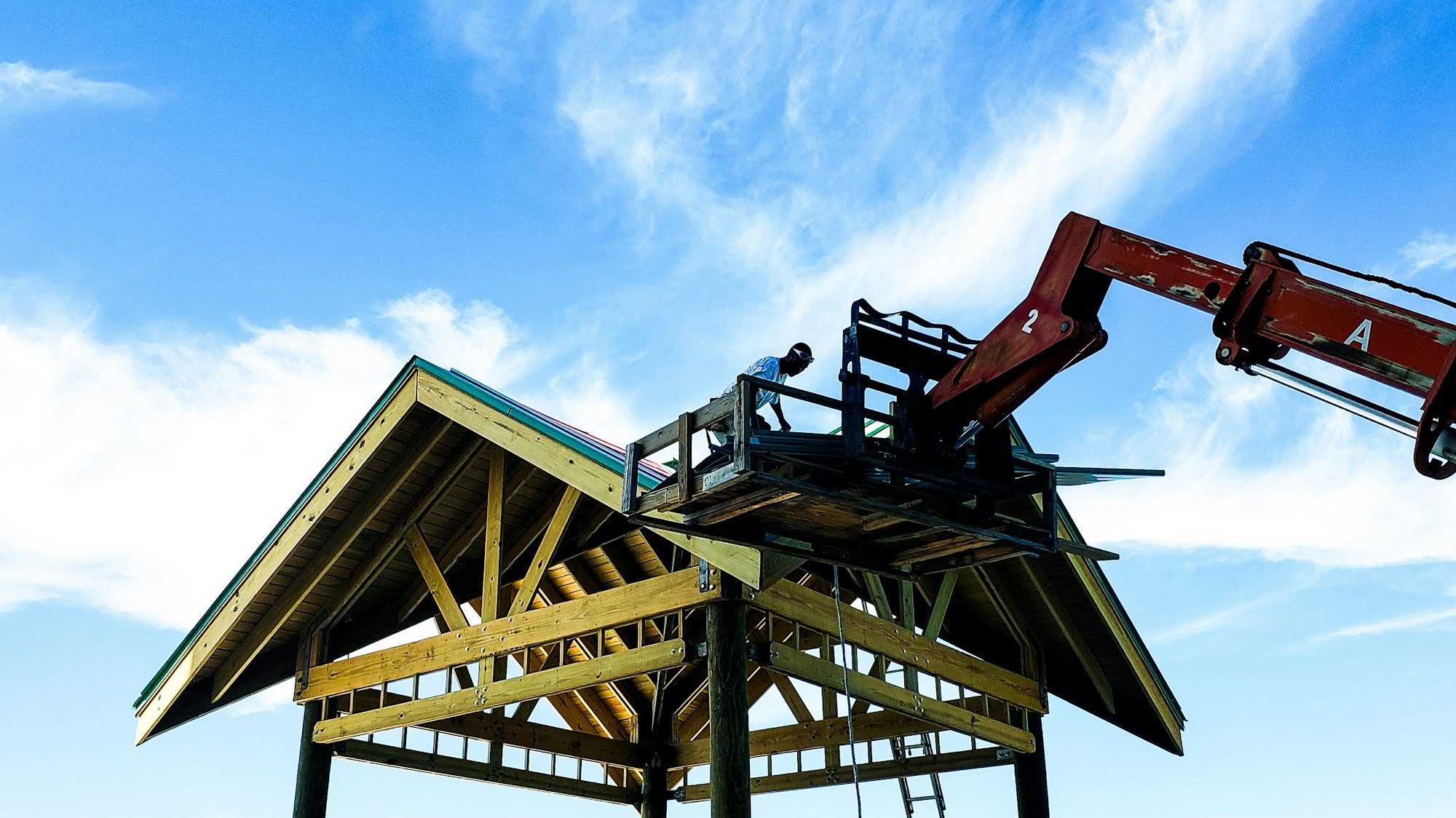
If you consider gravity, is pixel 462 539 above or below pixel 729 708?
above

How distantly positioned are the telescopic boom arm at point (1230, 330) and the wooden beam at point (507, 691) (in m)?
4.60

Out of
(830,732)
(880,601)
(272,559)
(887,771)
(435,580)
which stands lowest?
(887,771)

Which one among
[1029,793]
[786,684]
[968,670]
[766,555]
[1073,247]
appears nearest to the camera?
[1073,247]

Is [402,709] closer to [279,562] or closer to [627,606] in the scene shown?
[279,562]

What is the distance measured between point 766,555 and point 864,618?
3.27 metres

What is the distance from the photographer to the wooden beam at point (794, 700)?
15.9m

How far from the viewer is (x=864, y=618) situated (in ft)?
40.7

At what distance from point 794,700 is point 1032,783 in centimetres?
289

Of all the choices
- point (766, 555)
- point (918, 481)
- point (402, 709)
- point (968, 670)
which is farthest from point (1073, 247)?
point (402, 709)

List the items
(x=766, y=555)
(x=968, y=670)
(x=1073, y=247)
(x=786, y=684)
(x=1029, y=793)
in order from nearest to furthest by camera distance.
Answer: (x=1073, y=247)
(x=766, y=555)
(x=968, y=670)
(x=1029, y=793)
(x=786, y=684)

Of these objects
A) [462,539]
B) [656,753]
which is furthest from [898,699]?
[656,753]

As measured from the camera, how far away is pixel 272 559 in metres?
14.0

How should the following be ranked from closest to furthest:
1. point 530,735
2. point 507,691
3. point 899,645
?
point 507,691, point 899,645, point 530,735

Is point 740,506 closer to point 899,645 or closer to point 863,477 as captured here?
point 863,477
